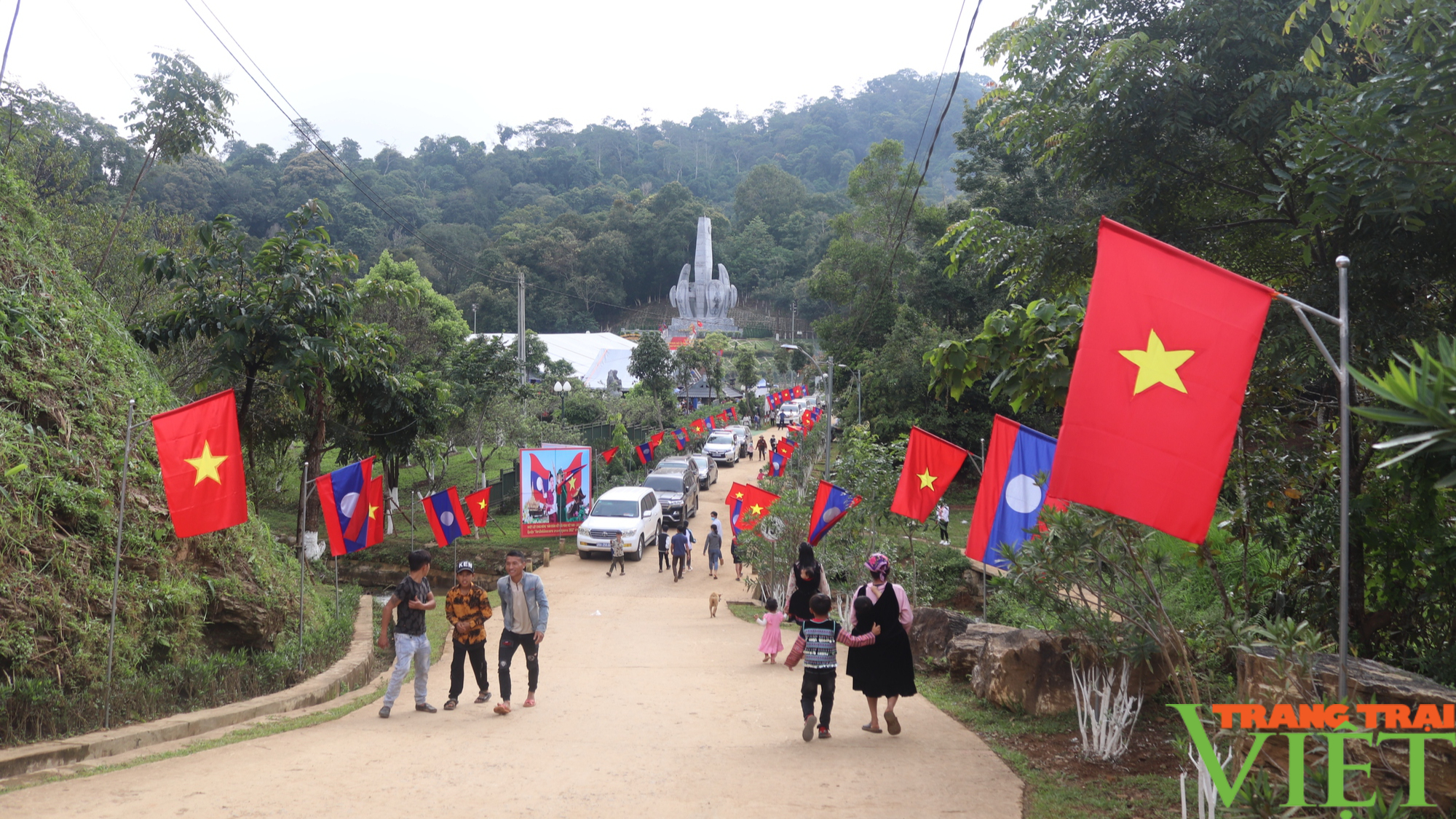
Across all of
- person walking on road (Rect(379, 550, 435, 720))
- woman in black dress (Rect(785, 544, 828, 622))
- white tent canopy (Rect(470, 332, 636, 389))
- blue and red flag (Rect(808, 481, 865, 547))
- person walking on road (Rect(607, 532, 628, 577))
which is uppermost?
white tent canopy (Rect(470, 332, 636, 389))

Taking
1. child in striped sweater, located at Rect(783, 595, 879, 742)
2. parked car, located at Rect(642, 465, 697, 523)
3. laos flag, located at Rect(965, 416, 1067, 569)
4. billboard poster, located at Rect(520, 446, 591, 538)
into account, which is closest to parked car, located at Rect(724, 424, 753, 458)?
parked car, located at Rect(642, 465, 697, 523)

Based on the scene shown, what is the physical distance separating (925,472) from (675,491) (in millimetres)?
16503

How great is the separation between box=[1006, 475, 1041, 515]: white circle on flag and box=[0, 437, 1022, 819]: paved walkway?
6.43ft

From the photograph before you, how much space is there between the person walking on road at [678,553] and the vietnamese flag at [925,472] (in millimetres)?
9201

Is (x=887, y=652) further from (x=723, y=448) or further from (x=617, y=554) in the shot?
(x=723, y=448)

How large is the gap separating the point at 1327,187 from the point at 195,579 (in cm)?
1024

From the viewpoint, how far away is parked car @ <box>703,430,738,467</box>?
4169 centimetres

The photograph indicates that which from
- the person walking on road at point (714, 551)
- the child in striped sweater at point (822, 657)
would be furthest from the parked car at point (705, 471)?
the child in striped sweater at point (822, 657)

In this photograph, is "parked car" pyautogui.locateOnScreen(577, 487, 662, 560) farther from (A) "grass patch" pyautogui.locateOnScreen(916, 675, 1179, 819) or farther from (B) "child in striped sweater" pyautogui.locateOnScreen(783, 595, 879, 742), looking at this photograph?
(B) "child in striped sweater" pyautogui.locateOnScreen(783, 595, 879, 742)

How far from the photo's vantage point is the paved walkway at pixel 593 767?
4949 mm

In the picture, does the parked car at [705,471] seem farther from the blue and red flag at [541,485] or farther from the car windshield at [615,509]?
the blue and red flag at [541,485]

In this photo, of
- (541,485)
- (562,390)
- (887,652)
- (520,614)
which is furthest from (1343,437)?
(562,390)

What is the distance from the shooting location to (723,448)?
42.1 metres

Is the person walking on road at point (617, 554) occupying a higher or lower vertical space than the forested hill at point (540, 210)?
lower
